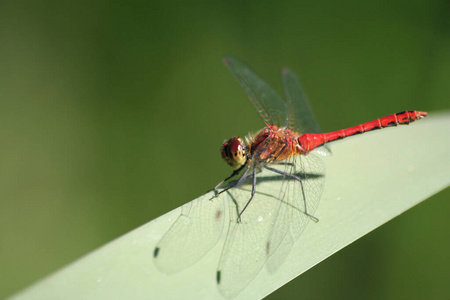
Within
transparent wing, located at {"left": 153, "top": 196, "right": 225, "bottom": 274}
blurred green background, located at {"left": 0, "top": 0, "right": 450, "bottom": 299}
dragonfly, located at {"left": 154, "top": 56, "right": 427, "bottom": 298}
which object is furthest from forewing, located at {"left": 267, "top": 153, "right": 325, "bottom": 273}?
blurred green background, located at {"left": 0, "top": 0, "right": 450, "bottom": 299}

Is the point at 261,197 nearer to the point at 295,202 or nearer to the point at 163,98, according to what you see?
the point at 295,202

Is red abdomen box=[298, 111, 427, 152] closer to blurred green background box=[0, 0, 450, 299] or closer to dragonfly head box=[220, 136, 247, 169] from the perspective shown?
dragonfly head box=[220, 136, 247, 169]

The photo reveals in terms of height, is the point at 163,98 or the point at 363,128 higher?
the point at 163,98

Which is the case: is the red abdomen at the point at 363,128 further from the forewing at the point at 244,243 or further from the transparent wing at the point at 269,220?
the forewing at the point at 244,243

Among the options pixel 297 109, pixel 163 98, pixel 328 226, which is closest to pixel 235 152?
pixel 297 109

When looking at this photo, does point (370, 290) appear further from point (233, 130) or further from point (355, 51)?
point (355, 51)
